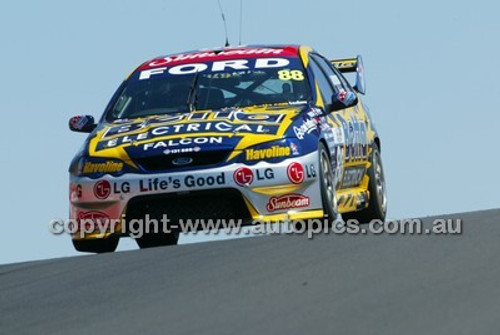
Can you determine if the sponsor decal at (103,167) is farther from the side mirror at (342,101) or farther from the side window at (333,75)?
the side window at (333,75)

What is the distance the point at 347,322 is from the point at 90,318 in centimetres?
133

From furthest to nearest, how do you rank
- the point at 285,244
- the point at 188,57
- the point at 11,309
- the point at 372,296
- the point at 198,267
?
the point at 188,57, the point at 285,244, the point at 198,267, the point at 11,309, the point at 372,296

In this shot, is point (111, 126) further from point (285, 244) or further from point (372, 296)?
point (372, 296)

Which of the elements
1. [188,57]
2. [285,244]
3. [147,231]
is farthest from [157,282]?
[188,57]

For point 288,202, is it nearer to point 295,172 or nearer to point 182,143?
point 295,172

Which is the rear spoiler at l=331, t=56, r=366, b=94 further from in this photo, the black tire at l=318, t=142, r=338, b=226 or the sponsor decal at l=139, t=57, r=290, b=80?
the black tire at l=318, t=142, r=338, b=226

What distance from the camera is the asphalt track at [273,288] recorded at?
6918 millimetres

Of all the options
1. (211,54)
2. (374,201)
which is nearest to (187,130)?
(211,54)

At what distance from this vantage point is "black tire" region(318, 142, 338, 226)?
37.8ft

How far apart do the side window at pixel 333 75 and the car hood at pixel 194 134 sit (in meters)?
1.66

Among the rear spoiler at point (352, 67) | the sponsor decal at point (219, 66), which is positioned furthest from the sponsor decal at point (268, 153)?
the rear spoiler at point (352, 67)

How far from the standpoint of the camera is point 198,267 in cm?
895

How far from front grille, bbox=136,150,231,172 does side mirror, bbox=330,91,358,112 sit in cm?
149

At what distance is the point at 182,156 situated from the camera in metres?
11.4
